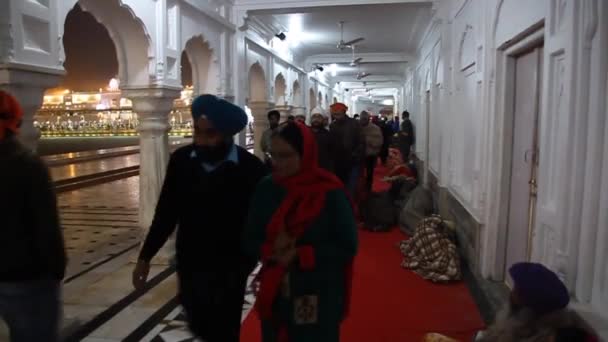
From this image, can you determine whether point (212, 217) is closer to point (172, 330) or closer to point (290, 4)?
point (172, 330)

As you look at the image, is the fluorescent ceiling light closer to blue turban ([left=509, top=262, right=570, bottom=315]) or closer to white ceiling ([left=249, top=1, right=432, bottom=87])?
white ceiling ([left=249, top=1, right=432, bottom=87])

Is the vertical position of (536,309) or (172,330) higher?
(536,309)

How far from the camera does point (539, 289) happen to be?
1.67 m

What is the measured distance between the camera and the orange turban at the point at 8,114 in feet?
5.56

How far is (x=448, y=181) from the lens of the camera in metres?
5.80

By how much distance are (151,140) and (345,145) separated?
209 cm

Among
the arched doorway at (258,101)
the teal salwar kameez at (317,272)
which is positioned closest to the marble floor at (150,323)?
the teal salwar kameez at (317,272)

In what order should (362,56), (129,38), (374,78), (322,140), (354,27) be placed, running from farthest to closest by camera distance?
(374,78)
(362,56)
(354,27)
(322,140)
(129,38)

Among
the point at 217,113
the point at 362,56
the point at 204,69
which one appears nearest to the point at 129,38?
the point at 204,69

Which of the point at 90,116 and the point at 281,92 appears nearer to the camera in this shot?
the point at 281,92

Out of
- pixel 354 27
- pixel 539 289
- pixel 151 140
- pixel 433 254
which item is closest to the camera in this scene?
pixel 539 289

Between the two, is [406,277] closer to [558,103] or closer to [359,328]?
[359,328]

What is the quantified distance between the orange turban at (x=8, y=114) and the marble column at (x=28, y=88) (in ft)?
3.55

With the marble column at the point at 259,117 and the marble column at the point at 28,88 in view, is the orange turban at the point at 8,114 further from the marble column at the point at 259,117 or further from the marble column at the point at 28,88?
the marble column at the point at 259,117
